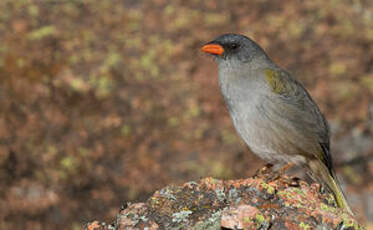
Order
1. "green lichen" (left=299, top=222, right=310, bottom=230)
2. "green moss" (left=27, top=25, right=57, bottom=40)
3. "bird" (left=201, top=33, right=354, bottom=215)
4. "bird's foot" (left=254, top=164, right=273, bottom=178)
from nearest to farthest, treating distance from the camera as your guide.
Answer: "green lichen" (left=299, top=222, right=310, bottom=230), "bird" (left=201, top=33, right=354, bottom=215), "bird's foot" (left=254, top=164, right=273, bottom=178), "green moss" (left=27, top=25, right=57, bottom=40)

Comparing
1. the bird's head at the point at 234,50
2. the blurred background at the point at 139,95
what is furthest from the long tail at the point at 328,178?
the blurred background at the point at 139,95

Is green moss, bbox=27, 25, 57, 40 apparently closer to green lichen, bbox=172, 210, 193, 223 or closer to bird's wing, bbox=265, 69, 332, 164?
bird's wing, bbox=265, 69, 332, 164

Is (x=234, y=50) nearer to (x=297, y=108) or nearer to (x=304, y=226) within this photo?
(x=297, y=108)

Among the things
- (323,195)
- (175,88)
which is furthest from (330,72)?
(323,195)

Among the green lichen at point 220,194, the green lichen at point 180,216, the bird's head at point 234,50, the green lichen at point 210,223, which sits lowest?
the green lichen at point 210,223

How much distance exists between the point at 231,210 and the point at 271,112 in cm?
218

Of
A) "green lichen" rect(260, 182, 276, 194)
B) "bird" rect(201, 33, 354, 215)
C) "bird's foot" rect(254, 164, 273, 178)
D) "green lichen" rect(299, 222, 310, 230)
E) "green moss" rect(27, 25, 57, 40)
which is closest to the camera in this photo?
"green lichen" rect(299, 222, 310, 230)

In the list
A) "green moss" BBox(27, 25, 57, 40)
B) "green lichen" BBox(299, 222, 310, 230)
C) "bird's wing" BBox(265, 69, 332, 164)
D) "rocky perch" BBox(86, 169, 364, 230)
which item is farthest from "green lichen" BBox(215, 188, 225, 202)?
"green moss" BBox(27, 25, 57, 40)

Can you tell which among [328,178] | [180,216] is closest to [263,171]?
[328,178]

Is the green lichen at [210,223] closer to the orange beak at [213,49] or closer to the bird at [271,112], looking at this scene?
the bird at [271,112]

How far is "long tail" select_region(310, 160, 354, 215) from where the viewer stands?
5899mm

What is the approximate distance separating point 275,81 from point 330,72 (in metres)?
5.47

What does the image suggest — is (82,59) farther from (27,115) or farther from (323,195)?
(323,195)

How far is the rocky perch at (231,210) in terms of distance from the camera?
161 inches
